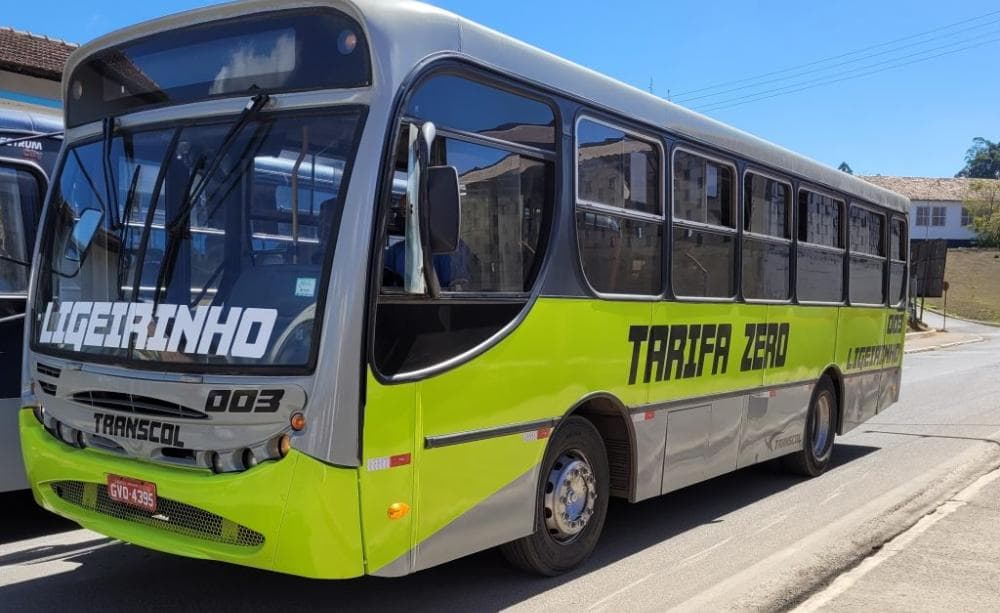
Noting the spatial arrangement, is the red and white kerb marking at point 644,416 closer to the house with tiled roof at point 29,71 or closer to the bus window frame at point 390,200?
the bus window frame at point 390,200

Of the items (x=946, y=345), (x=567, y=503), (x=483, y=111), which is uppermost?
(x=483, y=111)

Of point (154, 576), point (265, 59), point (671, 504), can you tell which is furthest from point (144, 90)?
point (671, 504)

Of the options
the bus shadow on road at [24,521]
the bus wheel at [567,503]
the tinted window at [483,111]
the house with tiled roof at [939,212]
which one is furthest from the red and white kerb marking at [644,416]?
the house with tiled roof at [939,212]

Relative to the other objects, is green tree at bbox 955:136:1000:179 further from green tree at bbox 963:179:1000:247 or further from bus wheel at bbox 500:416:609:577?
bus wheel at bbox 500:416:609:577

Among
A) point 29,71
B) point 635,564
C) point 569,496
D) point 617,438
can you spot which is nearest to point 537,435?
point 569,496

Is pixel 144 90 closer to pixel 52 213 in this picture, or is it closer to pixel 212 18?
pixel 212 18

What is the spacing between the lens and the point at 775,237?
7.99 m

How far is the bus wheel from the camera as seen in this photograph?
532cm

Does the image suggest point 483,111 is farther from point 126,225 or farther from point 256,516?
point 256,516

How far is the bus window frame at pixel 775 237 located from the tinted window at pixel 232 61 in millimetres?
4138

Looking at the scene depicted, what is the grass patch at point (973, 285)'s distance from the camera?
56281 millimetres

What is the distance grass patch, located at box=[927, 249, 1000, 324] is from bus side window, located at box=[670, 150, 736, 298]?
47.8m

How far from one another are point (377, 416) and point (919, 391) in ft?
52.2

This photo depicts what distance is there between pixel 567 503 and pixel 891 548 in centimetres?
247
